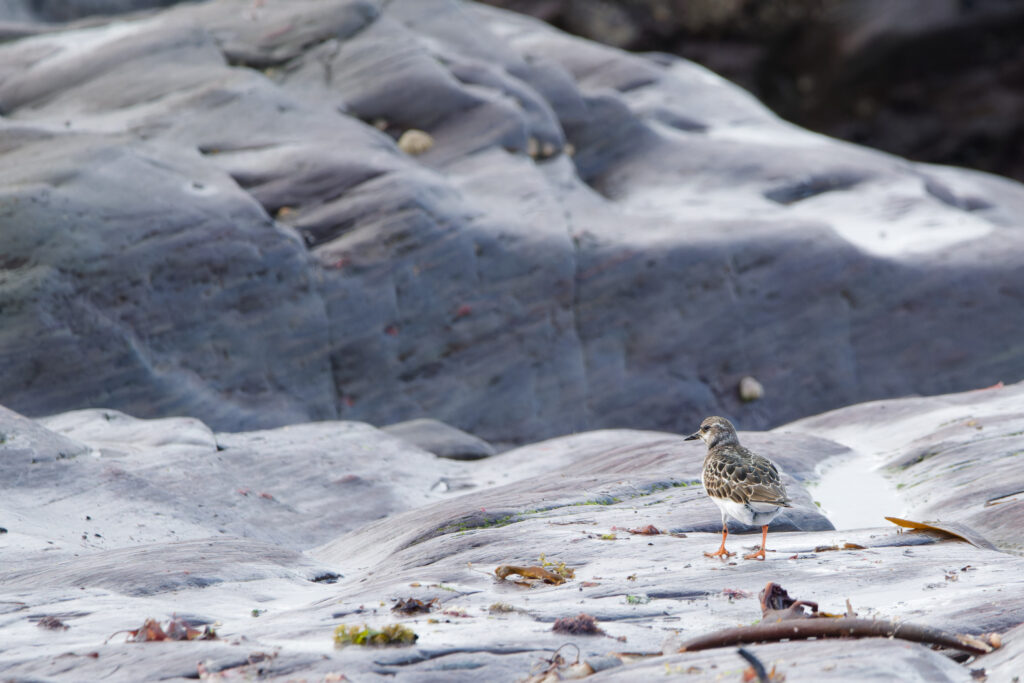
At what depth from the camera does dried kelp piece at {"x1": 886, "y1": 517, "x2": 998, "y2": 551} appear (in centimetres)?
644

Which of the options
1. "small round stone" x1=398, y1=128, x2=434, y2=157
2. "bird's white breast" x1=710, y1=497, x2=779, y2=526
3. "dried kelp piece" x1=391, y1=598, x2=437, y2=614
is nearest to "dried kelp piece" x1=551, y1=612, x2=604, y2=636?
"dried kelp piece" x1=391, y1=598, x2=437, y2=614

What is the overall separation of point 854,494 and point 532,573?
12.5 feet

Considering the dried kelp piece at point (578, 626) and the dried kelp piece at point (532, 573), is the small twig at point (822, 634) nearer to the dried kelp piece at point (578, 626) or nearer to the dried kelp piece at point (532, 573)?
the dried kelp piece at point (578, 626)

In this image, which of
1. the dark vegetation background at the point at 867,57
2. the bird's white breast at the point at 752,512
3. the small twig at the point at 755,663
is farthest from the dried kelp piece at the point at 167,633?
the dark vegetation background at the point at 867,57

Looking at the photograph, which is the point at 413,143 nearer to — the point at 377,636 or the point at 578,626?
the point at 578,626

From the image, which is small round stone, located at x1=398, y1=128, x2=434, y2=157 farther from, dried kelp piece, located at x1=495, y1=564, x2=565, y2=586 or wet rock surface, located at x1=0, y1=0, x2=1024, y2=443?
dried kelp piece, located at x1=495, y1=564, x2=565, y2=586

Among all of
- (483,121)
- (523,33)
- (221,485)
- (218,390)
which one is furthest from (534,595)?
(523,33)

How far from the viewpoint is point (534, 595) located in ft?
18.2

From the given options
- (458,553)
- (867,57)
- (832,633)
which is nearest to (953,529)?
(832,633)

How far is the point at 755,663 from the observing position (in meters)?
3.98

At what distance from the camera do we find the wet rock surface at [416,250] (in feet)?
43.7

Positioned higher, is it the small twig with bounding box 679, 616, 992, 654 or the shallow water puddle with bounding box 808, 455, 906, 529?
the small twig with bounding box 679, 616, 992, 654

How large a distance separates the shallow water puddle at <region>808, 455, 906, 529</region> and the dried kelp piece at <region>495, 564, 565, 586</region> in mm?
2816

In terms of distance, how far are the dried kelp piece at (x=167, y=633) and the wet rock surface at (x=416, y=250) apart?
8.79 metres
